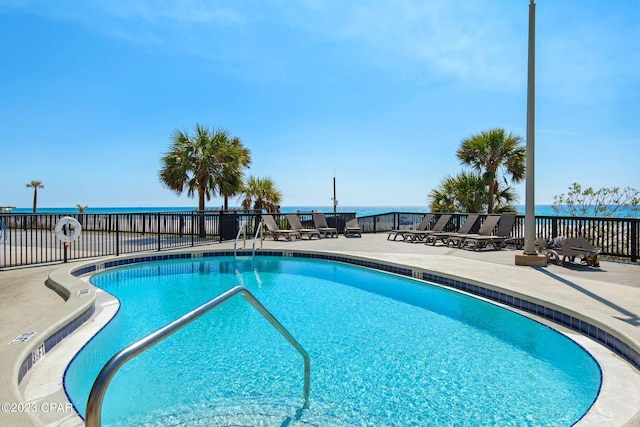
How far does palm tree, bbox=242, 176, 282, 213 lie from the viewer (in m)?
17.9

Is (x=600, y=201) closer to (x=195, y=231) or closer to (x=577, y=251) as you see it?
(x=577, y=251)

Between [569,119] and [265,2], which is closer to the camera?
[265,2]

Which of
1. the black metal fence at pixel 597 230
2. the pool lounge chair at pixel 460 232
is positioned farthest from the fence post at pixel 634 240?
the pool lounge chair at pixel 460 232

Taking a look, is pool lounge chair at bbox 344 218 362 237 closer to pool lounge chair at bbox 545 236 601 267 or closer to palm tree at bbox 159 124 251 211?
palm tree at bbox 159 124 251 211

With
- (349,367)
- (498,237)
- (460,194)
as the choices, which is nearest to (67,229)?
(349,367)

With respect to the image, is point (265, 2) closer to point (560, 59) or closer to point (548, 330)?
point (560, 59)

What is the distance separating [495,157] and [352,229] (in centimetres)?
608

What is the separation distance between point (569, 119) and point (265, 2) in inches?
447

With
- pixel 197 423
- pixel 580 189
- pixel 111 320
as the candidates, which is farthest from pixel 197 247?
pixel 580 189

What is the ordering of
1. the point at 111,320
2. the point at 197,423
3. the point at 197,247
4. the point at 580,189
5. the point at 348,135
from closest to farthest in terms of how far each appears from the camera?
the point at 197,423
the point at 111,320
the point at 197,247
the point at 580,189
the point at 348,135

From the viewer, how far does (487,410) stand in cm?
252

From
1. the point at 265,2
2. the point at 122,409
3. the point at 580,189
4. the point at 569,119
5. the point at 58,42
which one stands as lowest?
the point at 122,409

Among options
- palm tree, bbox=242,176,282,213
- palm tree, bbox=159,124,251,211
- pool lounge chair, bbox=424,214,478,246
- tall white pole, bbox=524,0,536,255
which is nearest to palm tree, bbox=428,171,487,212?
pool lounge chair, bbox=424,214,478,246

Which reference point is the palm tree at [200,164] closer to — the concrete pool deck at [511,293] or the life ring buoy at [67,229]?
the life ring buoy at [67,229]
